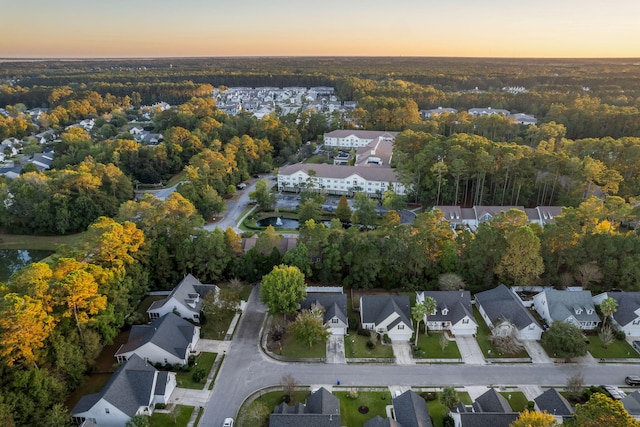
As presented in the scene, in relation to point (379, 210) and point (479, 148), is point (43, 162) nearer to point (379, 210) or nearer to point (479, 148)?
point (379, 210)

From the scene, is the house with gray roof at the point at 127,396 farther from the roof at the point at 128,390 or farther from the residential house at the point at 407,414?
the residential house at the point at 407,414

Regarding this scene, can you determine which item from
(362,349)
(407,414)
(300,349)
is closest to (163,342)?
(300,349)

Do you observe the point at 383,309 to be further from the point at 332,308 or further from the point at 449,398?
the point at 449,398

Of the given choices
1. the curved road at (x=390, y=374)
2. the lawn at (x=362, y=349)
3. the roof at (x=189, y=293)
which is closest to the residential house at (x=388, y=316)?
the lawn at (x=362, y=349)

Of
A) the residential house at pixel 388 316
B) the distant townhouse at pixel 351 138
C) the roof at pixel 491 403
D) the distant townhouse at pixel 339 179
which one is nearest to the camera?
the roof at pixel 491 403

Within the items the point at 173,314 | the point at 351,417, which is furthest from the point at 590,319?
the point at 173,314

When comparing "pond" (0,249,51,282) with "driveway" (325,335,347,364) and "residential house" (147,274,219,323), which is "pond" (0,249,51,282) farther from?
"driveway" (325,335,347,364)
